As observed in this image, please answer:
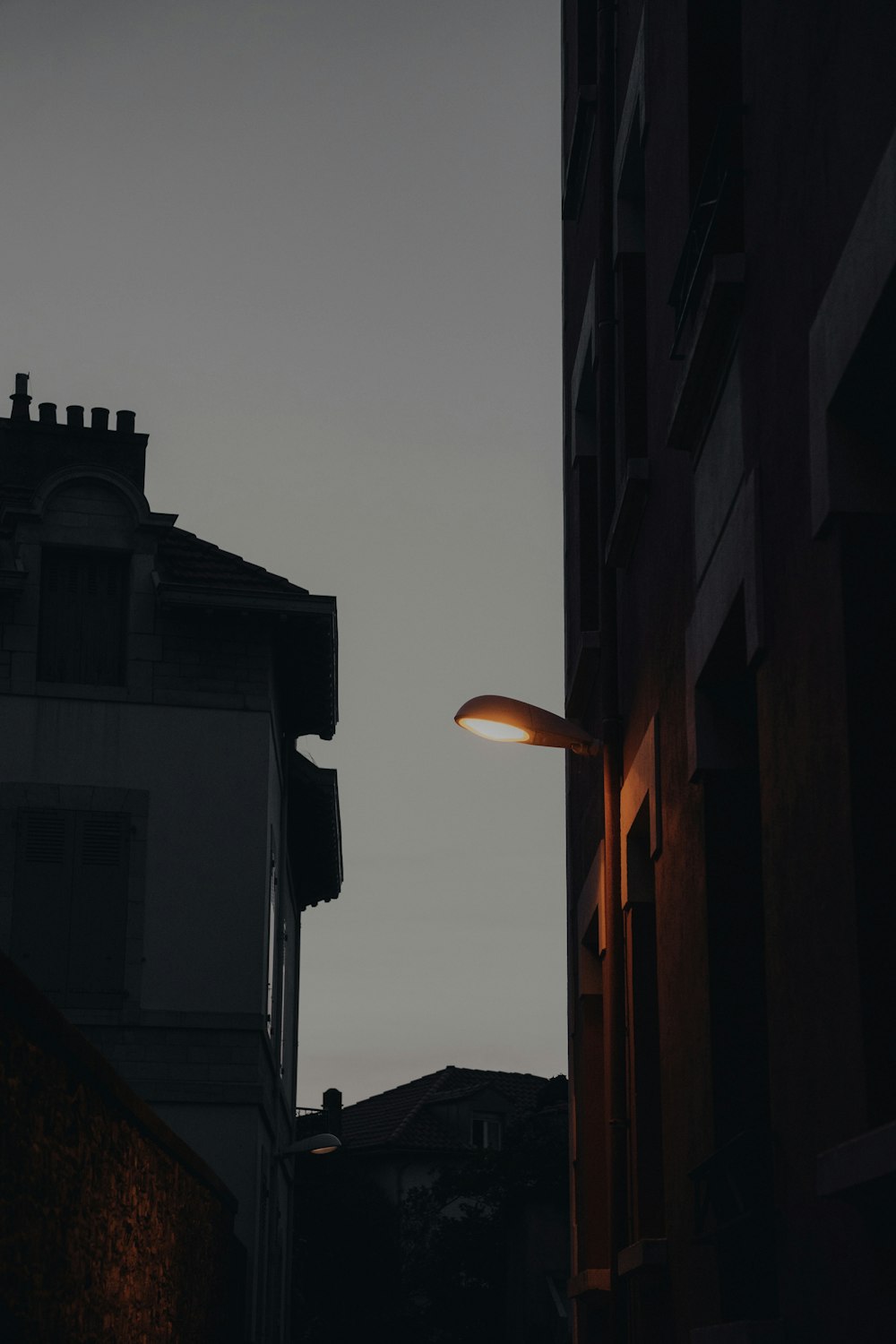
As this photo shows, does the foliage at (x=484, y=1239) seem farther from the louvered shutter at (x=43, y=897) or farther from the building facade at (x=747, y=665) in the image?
the building facade at (x=747, y=665)

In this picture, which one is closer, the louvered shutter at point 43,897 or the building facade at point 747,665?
the building facade at point 747,665

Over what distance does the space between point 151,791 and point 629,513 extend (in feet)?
39.4

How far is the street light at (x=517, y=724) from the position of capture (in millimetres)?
8352

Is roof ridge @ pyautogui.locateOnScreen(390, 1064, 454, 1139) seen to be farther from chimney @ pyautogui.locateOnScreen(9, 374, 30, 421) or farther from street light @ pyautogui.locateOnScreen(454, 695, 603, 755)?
street light @ pyautogui.locateOnScreen(454, 695, 603, 755)

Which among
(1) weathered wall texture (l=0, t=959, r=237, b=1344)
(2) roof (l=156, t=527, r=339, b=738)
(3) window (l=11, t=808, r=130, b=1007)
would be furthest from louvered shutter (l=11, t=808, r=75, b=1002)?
(1) weathered wall texture (l=0, t=959, r=237, b=1344)

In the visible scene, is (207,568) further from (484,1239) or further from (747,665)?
(484,1239)

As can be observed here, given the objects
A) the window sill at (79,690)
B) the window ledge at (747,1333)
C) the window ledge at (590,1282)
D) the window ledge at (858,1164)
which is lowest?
the window ledge at (747,1333)

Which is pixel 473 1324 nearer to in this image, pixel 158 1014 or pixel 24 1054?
pixel 158 1014

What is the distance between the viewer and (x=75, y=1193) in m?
7.37

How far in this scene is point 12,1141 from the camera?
20.7 feet

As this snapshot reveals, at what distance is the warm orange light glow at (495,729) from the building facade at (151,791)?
1126 centimetres

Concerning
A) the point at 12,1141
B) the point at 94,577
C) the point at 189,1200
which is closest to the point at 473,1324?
the point at 94,577

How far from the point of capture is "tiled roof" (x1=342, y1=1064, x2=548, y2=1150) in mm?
49438

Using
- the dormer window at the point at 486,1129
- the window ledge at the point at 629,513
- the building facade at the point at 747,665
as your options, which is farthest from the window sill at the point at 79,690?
the dormer window at the point at 486,1129
